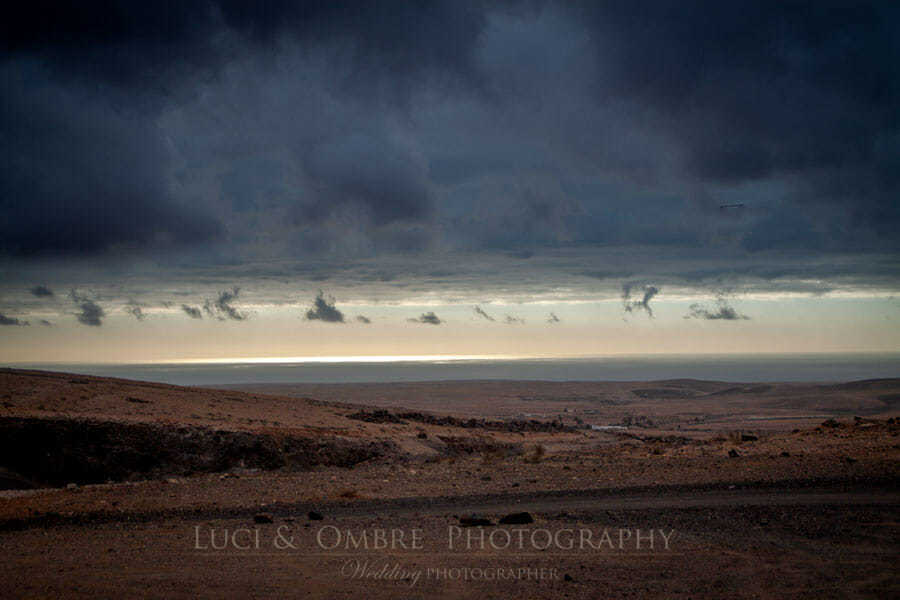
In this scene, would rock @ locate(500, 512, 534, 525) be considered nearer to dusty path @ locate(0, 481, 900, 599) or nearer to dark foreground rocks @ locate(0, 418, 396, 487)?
dusty path @ locate(0, 481, 900, 599)

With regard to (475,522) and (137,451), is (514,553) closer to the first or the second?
(475,522)

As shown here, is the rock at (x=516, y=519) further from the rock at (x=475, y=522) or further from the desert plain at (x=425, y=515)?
the rock at (x=475, y=522)

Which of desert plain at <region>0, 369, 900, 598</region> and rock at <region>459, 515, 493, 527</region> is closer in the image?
desert plain at <region>0, 369, 900, 598</region>

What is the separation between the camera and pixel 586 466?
20.2 m

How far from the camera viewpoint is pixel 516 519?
12.8 meters

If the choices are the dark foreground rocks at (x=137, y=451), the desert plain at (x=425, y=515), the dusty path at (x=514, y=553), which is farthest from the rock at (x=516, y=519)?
the dark foreground rocks at (x=137, y=451)

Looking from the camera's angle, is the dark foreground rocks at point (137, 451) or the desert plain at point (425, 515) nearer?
the desert plain at point (425, 515)

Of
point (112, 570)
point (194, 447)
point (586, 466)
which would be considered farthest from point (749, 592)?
point (194, 447)

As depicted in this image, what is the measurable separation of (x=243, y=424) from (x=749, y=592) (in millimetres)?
24698

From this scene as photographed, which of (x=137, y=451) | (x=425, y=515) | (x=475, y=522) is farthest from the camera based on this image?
(x=137, y=451)

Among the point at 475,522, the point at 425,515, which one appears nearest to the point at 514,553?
the point at 475,522

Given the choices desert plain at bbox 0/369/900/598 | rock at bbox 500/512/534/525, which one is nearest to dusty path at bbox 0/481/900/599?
desert plain at bbox 0/369/900/598

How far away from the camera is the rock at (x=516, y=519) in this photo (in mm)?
12781

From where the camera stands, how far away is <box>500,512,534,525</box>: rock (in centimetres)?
1278
